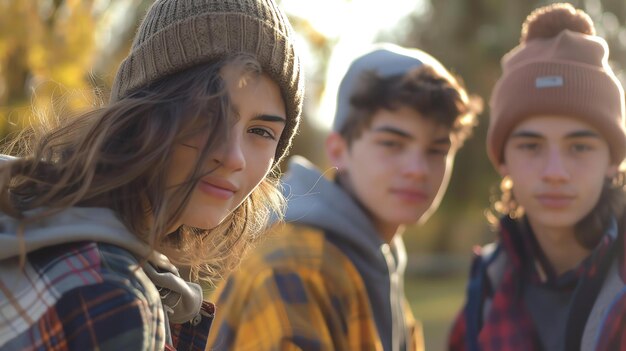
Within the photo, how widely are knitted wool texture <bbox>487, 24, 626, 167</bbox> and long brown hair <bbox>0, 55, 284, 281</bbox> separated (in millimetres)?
1400

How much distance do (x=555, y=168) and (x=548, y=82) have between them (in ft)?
1.10

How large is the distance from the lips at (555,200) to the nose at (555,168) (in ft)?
0.19

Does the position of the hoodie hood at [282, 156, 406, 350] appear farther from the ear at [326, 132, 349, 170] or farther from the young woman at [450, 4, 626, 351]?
the young woman at [450, 4, 626, 351]

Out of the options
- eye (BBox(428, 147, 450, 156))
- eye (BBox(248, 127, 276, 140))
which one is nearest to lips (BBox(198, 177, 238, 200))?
eye (BBox(248, 127, 276, 140))

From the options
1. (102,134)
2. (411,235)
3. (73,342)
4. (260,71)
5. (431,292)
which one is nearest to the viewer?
(73,342)

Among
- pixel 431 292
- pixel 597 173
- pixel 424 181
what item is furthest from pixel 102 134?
pixel 431 292

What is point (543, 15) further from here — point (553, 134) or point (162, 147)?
point (162, 147)

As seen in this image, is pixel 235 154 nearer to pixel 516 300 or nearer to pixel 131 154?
pixel 131 154

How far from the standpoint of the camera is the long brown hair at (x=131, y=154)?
66.8 inches

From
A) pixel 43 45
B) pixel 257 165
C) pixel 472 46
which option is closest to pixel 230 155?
pixel 257 165

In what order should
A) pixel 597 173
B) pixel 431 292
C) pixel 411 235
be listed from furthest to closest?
pixel 411 235 → pixel 431 292 → pixel 597 173

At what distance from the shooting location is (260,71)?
196 centimetres

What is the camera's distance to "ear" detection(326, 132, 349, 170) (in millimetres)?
3369

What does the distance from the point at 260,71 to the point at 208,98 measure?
0.64 ft
